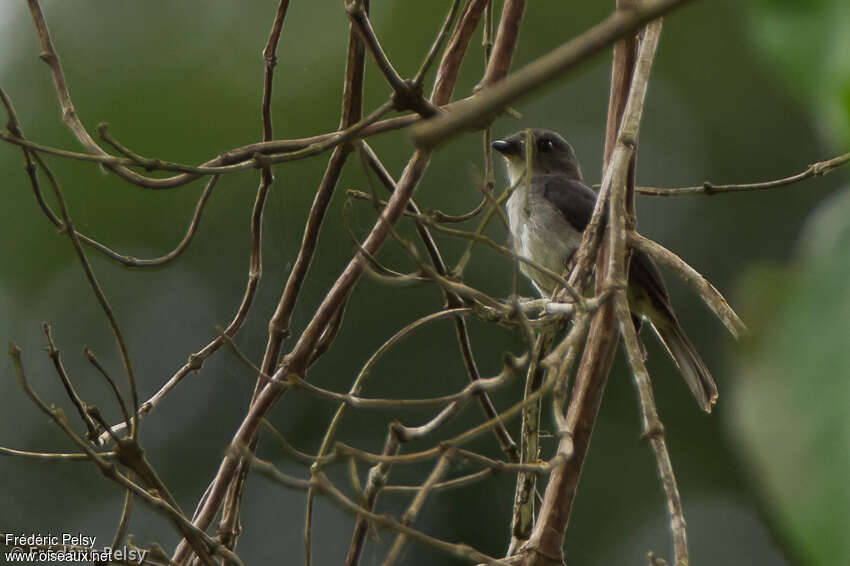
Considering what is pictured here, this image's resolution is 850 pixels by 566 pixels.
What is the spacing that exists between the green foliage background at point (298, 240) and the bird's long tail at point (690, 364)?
1.37 metres

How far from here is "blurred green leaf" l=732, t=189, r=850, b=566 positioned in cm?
35

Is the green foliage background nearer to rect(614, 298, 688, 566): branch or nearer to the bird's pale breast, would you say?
the bird's pale breast

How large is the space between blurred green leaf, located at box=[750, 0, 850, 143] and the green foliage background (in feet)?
16.7

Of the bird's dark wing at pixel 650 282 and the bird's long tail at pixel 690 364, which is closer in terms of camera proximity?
the bird's long tail at pixel 690 364

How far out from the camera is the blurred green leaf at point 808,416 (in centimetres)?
35

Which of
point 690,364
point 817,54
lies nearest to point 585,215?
point 690,364

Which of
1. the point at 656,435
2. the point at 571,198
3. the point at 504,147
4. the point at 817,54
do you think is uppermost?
the point at 504,147

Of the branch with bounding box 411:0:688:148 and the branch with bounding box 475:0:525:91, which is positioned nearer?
the branch with bounding box 411:0:688:148

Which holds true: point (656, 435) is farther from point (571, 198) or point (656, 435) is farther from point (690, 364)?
point (571, 198)

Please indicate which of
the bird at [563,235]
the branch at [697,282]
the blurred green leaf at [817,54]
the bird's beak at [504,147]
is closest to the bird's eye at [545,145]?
the bird at [563,235]

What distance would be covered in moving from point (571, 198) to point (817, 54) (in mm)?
4839

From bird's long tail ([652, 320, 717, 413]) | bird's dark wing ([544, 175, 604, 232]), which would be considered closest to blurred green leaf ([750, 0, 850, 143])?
bird's long tail ([652, 320, 717, 413])

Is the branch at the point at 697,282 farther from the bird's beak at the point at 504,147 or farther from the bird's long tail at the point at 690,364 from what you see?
the bird's beak at the point at 504,147

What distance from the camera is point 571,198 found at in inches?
204
